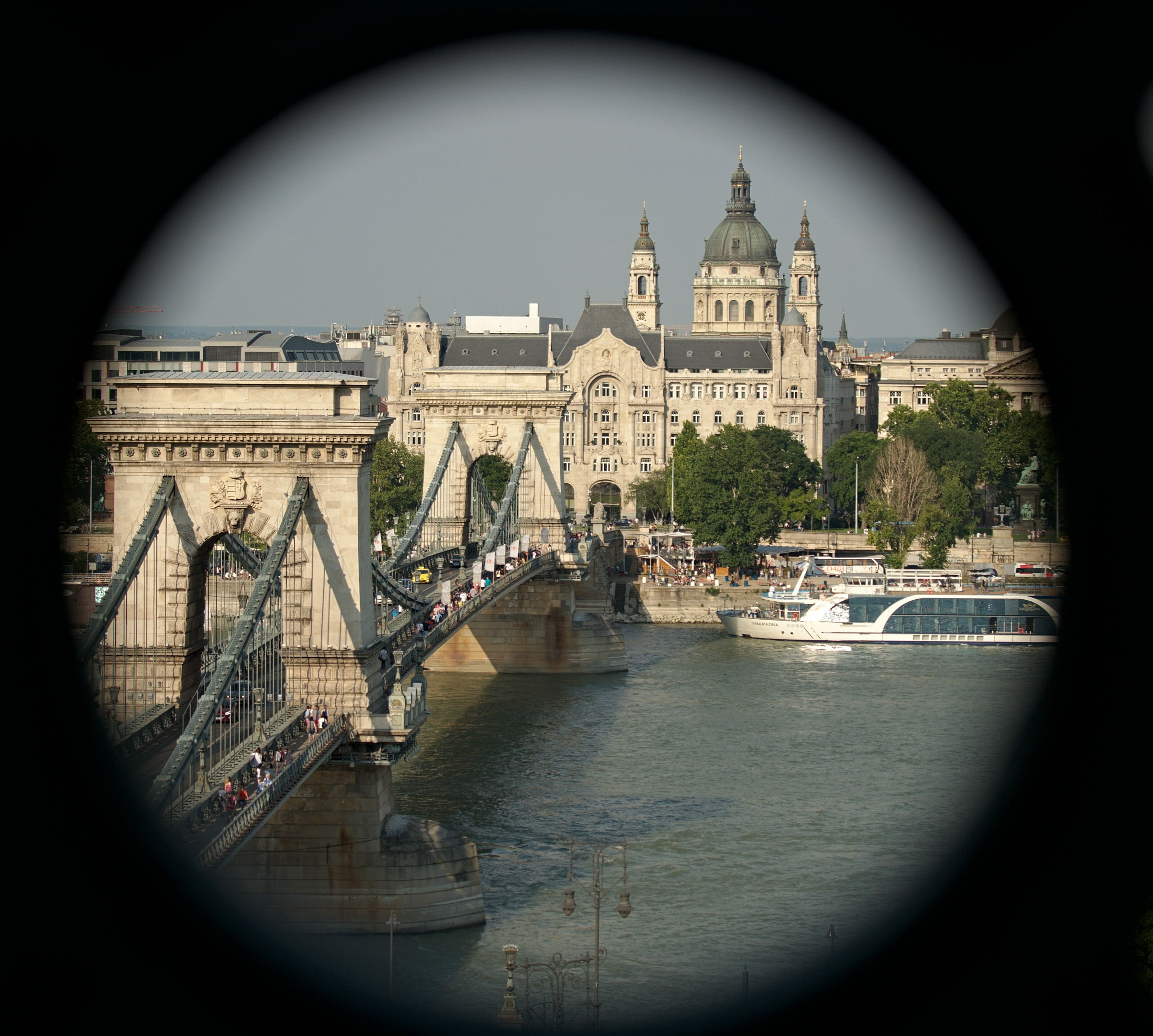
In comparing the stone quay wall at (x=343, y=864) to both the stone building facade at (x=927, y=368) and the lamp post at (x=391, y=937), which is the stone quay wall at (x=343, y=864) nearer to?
the lamp post at (x=391, y=937)

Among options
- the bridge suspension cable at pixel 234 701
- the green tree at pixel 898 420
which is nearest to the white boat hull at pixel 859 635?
the green tree at pixel 898 420

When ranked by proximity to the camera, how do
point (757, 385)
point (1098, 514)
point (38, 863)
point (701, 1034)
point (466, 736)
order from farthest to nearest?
point (757, 385)
point (1098, 514)
point (466, 736)
point (701, 1034)
point (38, 863)

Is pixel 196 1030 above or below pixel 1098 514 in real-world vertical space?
below

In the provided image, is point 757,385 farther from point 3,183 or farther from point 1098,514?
point 3,183

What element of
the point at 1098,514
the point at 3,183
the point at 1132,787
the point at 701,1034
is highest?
the point at 3,183

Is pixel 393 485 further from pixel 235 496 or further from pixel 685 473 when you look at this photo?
pixel 235 496

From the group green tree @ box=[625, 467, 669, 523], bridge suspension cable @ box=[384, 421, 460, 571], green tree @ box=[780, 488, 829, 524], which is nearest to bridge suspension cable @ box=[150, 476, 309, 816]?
bridge suspension cable @ box=[384, 421, 460, 571]

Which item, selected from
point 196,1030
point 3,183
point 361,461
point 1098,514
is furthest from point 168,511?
point 1098,514
